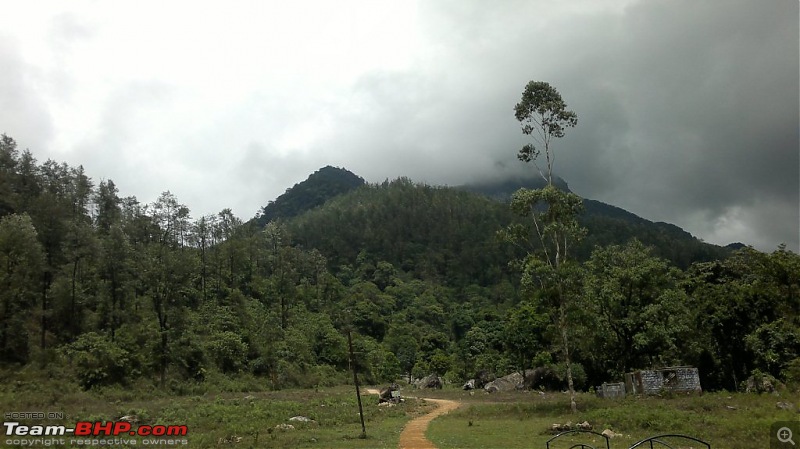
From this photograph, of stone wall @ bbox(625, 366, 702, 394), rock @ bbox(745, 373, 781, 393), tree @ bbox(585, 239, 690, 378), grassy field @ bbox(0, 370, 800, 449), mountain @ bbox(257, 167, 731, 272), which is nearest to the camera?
grassy field @ bbox(0, 370, 800, 449)

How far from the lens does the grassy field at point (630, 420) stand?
20172 mm

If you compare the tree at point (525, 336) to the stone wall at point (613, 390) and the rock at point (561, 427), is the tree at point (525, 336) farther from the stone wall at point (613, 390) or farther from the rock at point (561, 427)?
the rock at point (561, 427)

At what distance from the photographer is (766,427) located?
777 inches

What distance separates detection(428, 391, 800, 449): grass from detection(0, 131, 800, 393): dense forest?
19.1 ft

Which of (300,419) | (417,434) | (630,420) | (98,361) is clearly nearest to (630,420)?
(630,420)

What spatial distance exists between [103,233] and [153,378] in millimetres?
34589

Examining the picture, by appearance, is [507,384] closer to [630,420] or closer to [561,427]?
[630,420]

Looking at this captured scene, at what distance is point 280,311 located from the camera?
3268 inches

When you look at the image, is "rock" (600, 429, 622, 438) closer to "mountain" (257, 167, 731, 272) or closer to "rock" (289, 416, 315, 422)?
"rock" (289, 416, 315, 422)

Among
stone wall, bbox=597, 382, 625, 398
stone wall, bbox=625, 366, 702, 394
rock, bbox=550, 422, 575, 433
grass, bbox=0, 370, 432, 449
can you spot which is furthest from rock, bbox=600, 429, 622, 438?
stone wall, bbox=625, 366, 702, 394

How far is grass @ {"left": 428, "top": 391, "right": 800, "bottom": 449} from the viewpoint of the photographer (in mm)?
20172

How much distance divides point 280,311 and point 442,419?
2259 inches

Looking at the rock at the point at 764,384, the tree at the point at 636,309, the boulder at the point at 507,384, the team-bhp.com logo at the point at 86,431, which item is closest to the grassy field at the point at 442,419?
the team-bhp.com logo at the point at 86,431

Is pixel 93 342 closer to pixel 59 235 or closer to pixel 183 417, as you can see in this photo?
pixel 59 235
